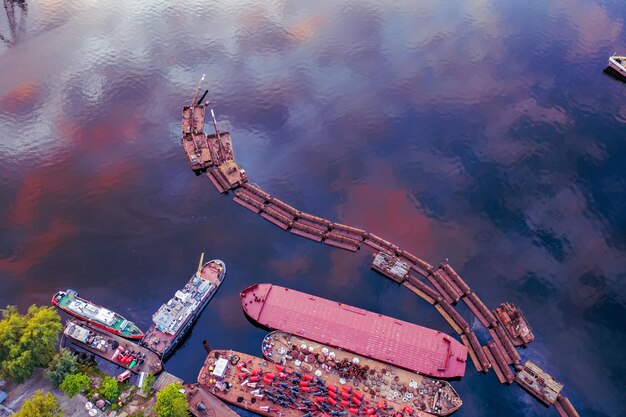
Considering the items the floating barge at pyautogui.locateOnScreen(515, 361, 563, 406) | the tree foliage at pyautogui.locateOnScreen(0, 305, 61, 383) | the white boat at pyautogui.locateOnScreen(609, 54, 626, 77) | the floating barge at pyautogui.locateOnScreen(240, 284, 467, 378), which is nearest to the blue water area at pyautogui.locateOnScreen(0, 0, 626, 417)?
the floating barge at pyautogui.locateOnScreen(515, 361, 563, 406)

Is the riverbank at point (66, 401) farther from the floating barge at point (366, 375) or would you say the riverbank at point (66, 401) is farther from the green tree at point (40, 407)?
the floating barge at point (366, 375)

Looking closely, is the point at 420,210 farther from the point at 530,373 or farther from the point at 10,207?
the point at 10,207

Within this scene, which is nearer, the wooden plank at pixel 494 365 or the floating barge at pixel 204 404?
the floating barge at pixel 204 404

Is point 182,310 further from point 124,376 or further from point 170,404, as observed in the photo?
point 170,404

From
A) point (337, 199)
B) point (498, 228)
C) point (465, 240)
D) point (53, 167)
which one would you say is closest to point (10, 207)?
point (53, 167)

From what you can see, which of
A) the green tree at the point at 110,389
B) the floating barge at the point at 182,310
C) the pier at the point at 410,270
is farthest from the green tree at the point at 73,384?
the pier at the point at 410,270

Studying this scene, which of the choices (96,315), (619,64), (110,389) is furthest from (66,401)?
(619,64)
